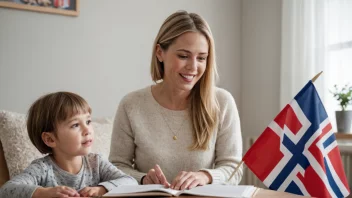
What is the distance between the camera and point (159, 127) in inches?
87.1

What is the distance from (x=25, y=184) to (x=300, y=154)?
950mm

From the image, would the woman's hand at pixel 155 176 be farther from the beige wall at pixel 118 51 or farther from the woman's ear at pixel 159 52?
the beige wall at pixel 118 51

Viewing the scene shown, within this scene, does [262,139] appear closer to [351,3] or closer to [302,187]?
[302,187]

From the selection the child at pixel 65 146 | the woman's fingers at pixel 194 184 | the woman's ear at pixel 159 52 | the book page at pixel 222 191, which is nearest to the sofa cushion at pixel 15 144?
the child at pixel 65 146

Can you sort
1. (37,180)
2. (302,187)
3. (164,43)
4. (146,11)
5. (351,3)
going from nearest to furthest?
(37,180)
(302,187)
(164,43)
(351,3)
(146,11)

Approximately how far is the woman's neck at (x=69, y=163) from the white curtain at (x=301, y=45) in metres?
2.11

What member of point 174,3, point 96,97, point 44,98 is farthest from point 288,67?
point 44,98

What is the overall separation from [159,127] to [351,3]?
170 cm

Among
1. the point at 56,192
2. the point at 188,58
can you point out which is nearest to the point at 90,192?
the point at 56,192

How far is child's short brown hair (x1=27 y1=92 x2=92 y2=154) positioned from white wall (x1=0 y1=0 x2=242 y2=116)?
1337 mm

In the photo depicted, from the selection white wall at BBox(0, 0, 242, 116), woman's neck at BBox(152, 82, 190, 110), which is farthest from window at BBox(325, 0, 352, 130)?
woman's neck at BBox(152, 82, 190, 110)

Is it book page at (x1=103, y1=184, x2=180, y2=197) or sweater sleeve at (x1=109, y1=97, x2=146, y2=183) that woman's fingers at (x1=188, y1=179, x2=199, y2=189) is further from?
sweater sleeve at (x1=109, y1=97, x2=146, y2=183)

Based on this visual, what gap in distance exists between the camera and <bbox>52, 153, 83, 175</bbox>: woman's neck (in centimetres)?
171

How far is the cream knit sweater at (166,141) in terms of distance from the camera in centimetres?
218
